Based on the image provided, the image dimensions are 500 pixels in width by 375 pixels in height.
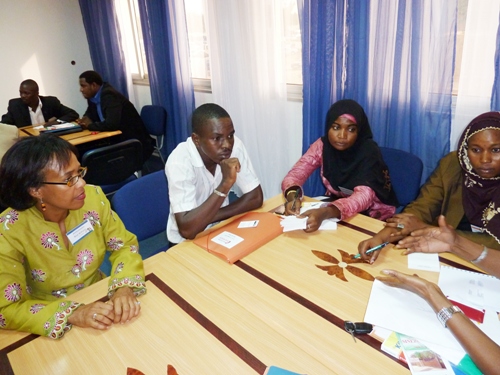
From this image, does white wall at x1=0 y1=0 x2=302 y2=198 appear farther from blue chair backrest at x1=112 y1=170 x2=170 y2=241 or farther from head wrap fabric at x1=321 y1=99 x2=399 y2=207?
head wrap fabric at x1=321 y1=99 x2=399 y2=207

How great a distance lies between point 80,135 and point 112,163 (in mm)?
883

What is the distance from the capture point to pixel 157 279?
123 centimetres

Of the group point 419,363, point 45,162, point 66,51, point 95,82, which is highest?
point 66,51

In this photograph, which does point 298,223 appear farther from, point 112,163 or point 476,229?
point 112,163

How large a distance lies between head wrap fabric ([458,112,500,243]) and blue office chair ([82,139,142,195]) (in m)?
2.31

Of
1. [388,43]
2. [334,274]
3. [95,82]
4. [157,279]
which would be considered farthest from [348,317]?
[95,82]

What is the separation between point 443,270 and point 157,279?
3.32ft

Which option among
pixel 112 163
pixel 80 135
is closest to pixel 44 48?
pixel 80 135

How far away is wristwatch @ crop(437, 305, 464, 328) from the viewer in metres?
0.93

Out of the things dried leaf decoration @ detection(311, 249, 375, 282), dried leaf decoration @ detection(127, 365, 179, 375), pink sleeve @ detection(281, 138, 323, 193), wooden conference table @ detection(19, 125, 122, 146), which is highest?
wooden conference table @ detection(19, 125, 122, 146)

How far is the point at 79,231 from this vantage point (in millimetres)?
1257

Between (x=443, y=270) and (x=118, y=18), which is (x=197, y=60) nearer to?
(x=118, y=18)

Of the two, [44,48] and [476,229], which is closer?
[476,229]

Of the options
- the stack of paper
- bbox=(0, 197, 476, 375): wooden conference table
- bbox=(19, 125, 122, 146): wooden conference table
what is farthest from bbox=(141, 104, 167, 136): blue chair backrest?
bbox=(0, 197, 476, 375): wooden conference table
